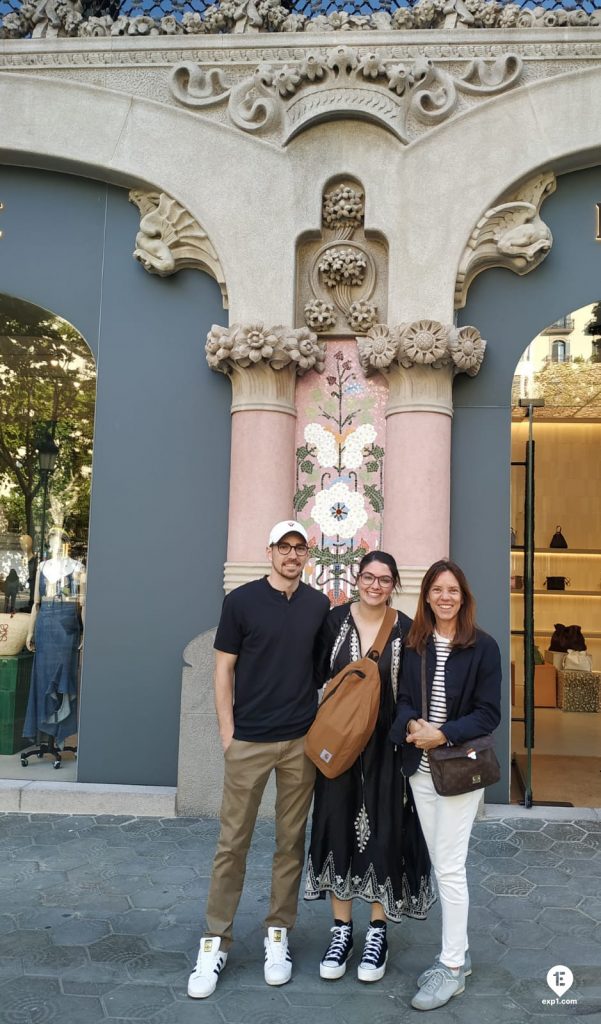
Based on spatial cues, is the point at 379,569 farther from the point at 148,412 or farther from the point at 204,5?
the point at 204,5

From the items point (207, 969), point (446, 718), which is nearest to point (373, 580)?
point (446, 718)

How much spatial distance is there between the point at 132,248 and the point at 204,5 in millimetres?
2249

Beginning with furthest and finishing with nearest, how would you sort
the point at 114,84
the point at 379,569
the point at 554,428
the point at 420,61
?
the point at 554,428, the point at 114,84, the point at 420,61, the point at 379,569

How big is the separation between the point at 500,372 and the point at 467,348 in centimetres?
48

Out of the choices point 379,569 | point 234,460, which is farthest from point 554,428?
point 379,569

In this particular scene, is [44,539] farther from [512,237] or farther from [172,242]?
[512,237]

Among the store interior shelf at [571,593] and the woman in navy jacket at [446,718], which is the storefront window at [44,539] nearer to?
the woman in navy jacket at [446,718]

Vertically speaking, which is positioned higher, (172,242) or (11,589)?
(172,242)

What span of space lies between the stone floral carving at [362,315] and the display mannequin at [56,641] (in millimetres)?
3075

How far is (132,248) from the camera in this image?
678cm

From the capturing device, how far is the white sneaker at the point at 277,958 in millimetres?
3416

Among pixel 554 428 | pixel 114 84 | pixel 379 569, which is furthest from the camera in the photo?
pixel 554 428

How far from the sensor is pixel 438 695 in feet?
10.9

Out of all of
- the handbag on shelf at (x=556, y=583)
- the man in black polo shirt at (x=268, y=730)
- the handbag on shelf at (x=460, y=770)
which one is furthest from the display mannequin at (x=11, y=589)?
the handbag on shelf at (x=556, y=583)
